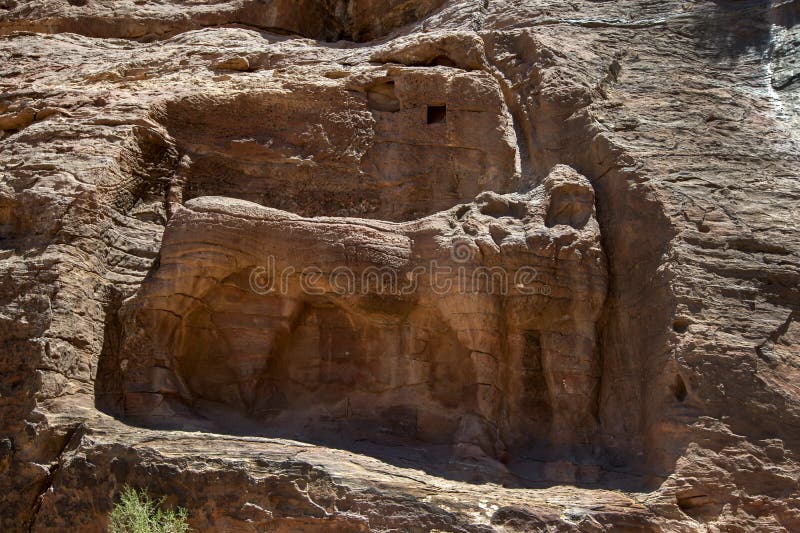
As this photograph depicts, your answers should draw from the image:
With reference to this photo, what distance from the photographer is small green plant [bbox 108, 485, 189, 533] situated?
6465 millimetres

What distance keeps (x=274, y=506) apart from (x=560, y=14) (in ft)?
20.7

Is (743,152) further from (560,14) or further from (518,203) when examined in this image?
(560,14)

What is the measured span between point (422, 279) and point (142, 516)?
119 inches

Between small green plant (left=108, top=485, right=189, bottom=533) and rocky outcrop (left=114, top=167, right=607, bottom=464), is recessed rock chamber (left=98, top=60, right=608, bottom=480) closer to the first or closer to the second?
rocky outcrop (left=114, top=167, right=607, bottom=464)

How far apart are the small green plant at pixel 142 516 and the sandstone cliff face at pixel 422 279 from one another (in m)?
0.12

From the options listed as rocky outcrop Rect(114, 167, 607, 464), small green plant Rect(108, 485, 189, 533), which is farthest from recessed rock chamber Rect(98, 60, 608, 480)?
small green plant Rect(108, 485, 189, 533)

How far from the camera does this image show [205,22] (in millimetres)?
11820

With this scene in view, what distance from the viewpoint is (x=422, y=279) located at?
8.01 meters

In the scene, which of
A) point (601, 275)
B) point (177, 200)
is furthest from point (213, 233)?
point (601, 275)

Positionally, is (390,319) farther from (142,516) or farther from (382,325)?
(142,516)

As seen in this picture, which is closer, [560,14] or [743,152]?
[743,152]

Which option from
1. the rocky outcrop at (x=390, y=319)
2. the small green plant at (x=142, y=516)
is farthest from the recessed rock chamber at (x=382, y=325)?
the small green plant at (x=142, y=516)

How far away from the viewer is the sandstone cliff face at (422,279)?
6.88m

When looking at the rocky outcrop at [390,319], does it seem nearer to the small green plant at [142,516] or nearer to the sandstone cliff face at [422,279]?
the sandstone cliff face at [422,279]
